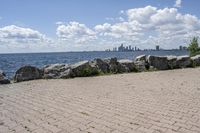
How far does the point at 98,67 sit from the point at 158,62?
4.71m

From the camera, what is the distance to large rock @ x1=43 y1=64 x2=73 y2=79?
40.6 ft

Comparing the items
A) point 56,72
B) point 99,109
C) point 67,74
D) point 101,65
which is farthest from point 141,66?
point 99,109

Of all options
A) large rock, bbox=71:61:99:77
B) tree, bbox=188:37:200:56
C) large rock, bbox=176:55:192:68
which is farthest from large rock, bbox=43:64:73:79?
tree, bbox=188:37:200:56

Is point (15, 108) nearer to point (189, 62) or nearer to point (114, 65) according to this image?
point (114, 65)

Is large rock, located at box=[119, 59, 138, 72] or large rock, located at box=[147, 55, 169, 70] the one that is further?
large rock, located at box=[147, 55, 169, 70]

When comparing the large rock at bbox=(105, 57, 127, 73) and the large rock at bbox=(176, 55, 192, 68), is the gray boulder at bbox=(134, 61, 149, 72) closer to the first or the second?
the large rock at bbox=(105, 57, 127, 73)

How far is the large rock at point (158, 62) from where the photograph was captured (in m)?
16.8

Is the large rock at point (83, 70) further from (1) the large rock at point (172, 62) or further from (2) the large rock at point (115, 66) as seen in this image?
(1) the large rock at point (172, 62)

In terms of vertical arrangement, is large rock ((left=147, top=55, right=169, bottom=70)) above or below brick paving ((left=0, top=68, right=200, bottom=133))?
above

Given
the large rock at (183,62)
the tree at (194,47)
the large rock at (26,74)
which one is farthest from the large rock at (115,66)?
the tree at (194,47)

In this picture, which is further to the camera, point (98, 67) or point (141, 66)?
point (141, 66)

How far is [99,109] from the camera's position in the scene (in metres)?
6.70

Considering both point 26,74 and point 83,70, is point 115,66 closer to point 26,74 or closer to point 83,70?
point 83,70

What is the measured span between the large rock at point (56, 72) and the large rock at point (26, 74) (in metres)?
0.37
